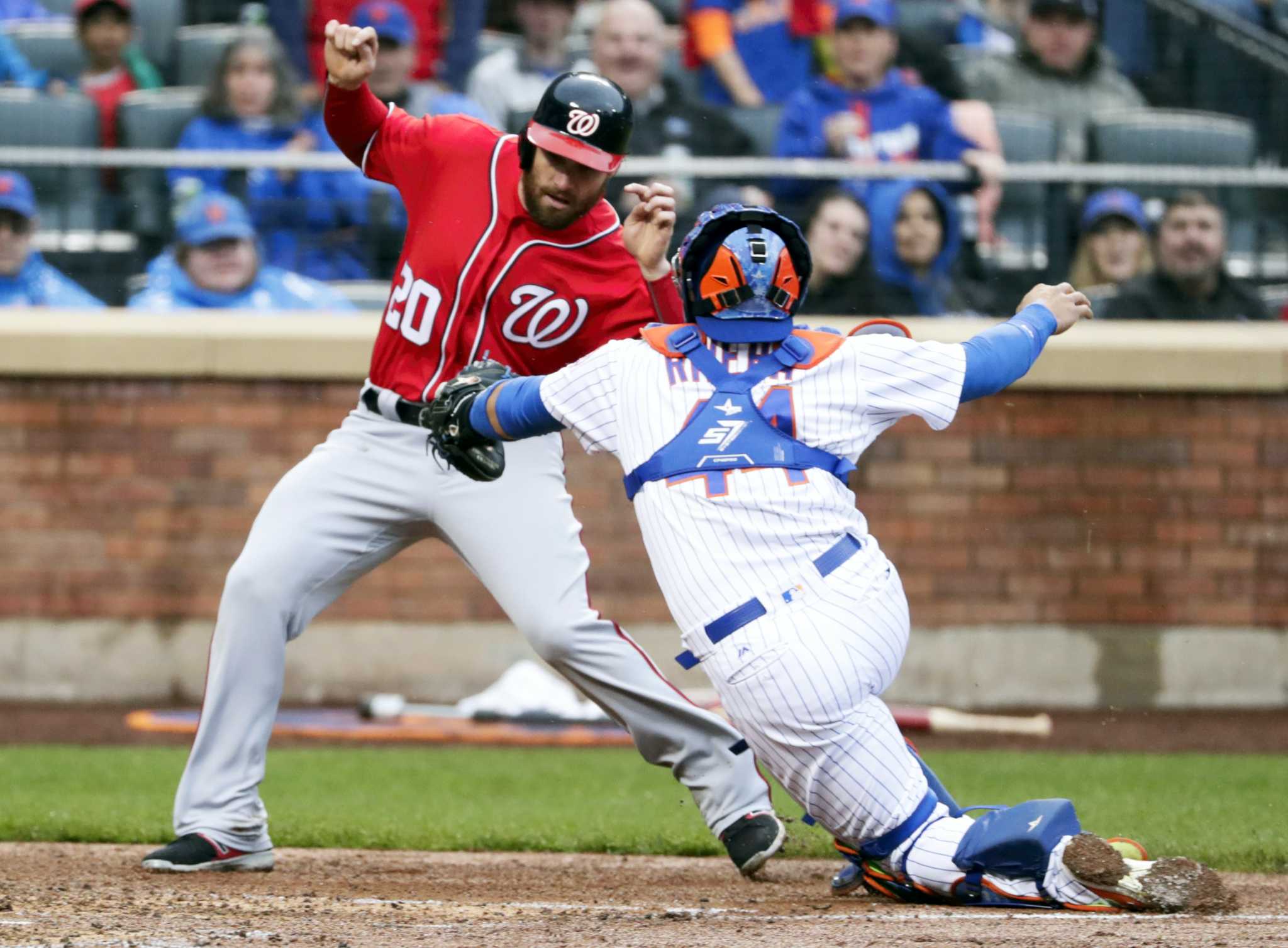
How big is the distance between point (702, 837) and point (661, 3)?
20.3 ft

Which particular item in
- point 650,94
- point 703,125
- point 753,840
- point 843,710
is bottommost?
point 753,840

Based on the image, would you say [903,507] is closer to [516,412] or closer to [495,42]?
[495,42]

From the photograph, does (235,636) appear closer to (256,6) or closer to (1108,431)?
(1108,431)

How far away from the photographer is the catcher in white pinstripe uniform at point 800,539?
12.7 ft

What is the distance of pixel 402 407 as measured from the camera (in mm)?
4828

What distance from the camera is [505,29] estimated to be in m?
10.3

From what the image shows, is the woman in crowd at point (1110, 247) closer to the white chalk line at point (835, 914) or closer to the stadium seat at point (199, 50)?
the stadium seat at point (199, 50)

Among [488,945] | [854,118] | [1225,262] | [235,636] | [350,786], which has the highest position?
[854,118]

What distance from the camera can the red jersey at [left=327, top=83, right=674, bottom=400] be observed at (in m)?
4.83

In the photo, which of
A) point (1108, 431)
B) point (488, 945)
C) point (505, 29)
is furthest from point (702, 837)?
point (505, 29)

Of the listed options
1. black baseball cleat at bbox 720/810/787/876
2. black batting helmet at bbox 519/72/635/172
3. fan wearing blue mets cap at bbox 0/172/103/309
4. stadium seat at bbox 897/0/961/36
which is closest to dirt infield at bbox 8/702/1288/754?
fan wearing blue mets cap at bbox 0/172/103/309

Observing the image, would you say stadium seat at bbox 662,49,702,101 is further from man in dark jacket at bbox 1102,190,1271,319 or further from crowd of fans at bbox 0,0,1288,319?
man in dark jacket at bbox 1102,190,1271,319

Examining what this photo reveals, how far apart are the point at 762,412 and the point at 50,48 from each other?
7.28m

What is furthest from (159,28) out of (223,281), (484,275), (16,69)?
(484,275)
